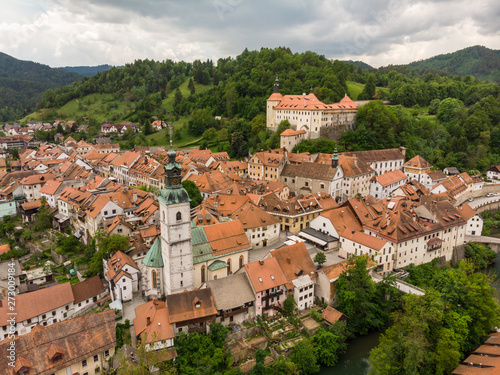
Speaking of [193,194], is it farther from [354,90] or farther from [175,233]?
[354,90]

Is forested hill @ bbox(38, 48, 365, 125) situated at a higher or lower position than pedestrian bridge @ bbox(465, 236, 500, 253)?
higher

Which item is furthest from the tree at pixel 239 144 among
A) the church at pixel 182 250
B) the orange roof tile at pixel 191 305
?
the orange roof tile at pixel 191 305

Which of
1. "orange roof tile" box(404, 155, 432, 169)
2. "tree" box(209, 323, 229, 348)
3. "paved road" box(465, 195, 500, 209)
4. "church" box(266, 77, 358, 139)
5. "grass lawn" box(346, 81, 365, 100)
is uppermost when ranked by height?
"grass lawn" box(346, 81, 365, 100)

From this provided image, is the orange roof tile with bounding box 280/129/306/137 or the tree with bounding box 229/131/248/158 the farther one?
the tree with bounding box 229/131/248/158

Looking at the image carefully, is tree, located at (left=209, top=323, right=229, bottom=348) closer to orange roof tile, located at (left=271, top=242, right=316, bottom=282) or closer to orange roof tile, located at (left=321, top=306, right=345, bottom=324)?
orange roof tile, located at (left=271, top=242, right=316, bottom=282)

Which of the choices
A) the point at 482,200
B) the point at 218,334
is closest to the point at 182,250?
the point at 218,334

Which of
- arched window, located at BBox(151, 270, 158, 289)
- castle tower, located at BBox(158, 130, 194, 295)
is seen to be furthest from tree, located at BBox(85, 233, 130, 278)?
castle tower, located at BBox(158, 130, 194, 295)
